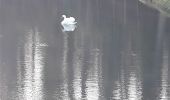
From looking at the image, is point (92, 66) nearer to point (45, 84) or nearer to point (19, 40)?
point (45, 84)

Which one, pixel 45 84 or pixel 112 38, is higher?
pixel 112 38

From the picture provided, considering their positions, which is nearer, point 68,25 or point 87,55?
point 87,55

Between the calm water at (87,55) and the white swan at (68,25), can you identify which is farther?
the white swan at (68,25)

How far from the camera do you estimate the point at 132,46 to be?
49.2 meters

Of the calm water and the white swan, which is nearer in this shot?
the calm water

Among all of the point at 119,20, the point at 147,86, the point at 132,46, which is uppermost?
the point at 119,20

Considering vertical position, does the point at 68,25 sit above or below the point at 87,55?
above

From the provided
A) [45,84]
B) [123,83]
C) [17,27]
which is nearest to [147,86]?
[123,83]

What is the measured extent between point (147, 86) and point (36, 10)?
39.0m

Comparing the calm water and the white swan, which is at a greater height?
Result: the white swan

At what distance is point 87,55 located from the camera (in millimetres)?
45000

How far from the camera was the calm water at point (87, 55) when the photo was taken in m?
34.9

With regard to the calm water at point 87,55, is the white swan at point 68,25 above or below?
above

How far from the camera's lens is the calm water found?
1374 inches
